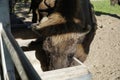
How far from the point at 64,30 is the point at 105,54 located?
5.21 m

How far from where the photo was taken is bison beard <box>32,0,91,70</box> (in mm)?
2660

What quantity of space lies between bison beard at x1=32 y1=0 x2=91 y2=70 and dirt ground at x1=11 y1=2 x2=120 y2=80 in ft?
12.2

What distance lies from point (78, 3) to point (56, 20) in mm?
263

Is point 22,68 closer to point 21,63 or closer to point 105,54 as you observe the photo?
point 21,63

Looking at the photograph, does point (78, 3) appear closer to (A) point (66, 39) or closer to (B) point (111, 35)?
(A) point (66, 39)

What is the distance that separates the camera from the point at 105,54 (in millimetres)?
7746

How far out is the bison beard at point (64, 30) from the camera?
266cm

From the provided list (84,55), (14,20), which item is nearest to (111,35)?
(14,20)

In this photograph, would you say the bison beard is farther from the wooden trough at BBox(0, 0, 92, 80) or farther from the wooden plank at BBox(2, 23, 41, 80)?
the wooden plank at BBox(2, 23, 41, 80)

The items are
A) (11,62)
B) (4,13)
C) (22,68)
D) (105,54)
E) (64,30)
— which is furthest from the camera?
(105,54)

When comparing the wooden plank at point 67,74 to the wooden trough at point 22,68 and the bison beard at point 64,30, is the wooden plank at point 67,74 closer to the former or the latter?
the wooden trough at point 22,68

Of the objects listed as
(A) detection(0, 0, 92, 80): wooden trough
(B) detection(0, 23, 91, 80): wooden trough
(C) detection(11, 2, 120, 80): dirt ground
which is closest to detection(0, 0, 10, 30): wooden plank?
A: (A) detection(0, 0, 92, 80): wooden trough

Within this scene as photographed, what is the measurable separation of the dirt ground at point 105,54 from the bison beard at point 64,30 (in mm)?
3712

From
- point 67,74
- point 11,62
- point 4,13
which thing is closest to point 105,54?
point 67,74
